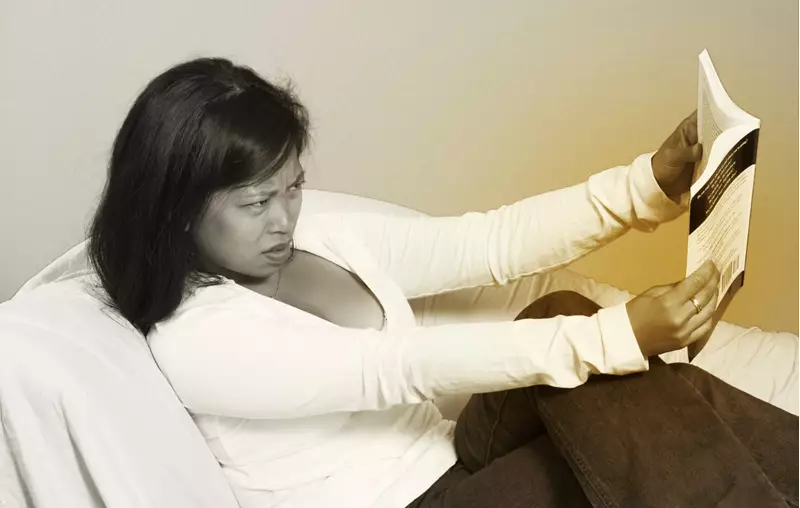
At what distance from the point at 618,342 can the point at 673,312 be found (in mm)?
60

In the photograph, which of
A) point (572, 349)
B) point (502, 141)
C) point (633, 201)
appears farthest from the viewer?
point (502, 141)

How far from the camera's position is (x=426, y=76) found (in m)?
1.50

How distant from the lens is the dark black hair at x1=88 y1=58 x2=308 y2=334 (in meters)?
0.81

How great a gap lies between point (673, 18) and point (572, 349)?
91cm

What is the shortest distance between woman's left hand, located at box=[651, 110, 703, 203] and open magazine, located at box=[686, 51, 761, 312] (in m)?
0.10

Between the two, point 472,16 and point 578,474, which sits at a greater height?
point 472,16

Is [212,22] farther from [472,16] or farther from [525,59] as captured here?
[525,59]

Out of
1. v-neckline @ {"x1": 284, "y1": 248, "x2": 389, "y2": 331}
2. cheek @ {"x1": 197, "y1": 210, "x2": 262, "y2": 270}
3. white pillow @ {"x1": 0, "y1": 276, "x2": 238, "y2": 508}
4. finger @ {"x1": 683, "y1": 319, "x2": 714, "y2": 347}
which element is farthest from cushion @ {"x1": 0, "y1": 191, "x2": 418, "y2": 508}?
finger @ {"x1": 683, "y1": 319, "x2": 714, "y2": 347}

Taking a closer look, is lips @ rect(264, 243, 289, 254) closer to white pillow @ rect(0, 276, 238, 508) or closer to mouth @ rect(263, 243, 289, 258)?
mouth @ rect(263, 243, 289, 258)

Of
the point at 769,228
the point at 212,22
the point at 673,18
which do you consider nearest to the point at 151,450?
the point at 212,22

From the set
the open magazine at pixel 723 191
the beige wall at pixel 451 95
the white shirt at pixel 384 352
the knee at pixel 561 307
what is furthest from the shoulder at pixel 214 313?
the beige wall at pixel 451 95

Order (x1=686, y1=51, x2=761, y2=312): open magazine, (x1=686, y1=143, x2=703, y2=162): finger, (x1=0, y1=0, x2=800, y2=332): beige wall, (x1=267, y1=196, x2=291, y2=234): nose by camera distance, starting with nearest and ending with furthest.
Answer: (x1=686, y1=51, x2=761, y2=312): open magazine
(x1=267, y1=196, x2=291, y2=234): nose
(x1=686, y1=143, x2=703, y2=162): finger
(x1=0, y1=0, x2=800, y2=332): beige wall

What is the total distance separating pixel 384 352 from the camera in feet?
2.75

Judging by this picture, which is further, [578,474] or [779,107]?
[779,107]
